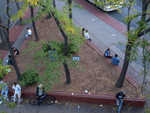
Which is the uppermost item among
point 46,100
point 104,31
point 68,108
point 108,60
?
point 104,31

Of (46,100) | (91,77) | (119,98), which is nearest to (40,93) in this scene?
(46,100)

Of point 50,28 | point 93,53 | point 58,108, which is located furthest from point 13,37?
point 58,108

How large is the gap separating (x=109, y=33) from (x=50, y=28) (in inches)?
208

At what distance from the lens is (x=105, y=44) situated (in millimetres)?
12102

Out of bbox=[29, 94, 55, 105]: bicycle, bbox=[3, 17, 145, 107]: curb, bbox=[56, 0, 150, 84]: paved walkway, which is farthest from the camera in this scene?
bbox=[56, 0, 150, 84]: paved walkway

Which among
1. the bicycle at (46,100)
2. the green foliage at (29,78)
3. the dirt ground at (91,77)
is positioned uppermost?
the green foliage at (29,78)

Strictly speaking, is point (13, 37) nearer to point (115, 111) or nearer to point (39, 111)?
point (39, 111)

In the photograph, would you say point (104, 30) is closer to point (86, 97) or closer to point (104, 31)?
point (104, 31)

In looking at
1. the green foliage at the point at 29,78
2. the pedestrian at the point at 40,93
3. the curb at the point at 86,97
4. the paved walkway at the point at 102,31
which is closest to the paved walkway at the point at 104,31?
the paved walkway at the point at 102,31

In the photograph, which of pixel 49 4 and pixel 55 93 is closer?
pixel 49 4

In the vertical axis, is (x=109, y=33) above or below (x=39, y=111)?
above

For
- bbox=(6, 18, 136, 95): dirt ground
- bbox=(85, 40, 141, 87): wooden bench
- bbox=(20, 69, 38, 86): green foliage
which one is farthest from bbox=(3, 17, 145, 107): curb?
bbox=(20, 69, 38, 86): green foliage

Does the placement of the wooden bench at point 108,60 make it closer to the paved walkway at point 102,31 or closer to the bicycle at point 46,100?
the paved walkway at point 102,31

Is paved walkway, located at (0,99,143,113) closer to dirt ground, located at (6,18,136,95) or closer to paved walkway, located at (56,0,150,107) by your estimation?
dirt ground, located at (6,18,136,95)
